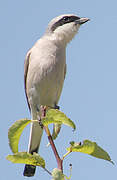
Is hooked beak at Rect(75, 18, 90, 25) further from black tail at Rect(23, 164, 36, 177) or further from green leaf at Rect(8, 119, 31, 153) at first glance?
green leaf at Rect(8, 119, 31, 153)

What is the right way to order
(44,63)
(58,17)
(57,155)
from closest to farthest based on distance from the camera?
(57,155) < (44,63) < (58,17)

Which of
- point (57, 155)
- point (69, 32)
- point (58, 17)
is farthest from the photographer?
point (58, 17)

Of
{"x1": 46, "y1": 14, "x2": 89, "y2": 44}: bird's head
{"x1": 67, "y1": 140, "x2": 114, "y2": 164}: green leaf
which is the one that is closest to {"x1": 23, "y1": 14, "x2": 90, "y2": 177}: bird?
{"x1": 46, "y1": 14, "x2": 89, "y2": 44}: bird's head

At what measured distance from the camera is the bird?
4480 millimetres

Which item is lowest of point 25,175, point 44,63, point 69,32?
point 25,175

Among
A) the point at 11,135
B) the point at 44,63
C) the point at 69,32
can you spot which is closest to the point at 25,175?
the point at 44,63

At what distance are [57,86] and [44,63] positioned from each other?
43 centimetres

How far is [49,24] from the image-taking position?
18.0 feet

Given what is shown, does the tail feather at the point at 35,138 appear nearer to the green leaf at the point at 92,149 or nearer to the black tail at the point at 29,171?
the black tail at the point at 29,171

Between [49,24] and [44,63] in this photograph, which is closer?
[44,63]

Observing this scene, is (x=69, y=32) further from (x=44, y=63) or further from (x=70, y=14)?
(x=44, y=63)

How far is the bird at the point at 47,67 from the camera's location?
448 cm

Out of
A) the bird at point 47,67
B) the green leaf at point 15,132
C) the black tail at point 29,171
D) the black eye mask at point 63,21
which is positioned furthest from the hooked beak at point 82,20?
the green leaf at point 15,132

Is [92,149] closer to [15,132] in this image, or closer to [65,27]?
[15,132]
